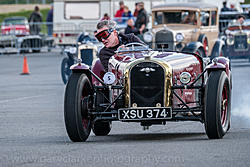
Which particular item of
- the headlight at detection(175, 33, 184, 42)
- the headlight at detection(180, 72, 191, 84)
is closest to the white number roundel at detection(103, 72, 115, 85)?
the headlight at detection(180, 72, 191, 84)

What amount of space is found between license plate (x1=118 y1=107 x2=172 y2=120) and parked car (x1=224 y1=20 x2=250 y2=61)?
17606mm

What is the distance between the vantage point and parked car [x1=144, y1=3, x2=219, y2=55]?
77.8ft

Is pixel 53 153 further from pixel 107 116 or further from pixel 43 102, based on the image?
pixel 43 102

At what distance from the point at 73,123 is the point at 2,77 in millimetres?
15874

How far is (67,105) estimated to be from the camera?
30.2 feet

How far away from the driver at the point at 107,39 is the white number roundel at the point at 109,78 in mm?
623

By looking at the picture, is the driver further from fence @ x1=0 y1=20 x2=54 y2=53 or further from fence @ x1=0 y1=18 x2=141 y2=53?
fence @ x1=0 y1=20 x2=54 y2=53

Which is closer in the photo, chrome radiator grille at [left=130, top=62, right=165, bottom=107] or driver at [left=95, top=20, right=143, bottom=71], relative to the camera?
chrome radiator grille at [left=130, top=62, right=165, bottom=107]

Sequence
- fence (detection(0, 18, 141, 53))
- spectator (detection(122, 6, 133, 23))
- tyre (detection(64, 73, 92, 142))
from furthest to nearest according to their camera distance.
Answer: fence (detection(0, 18, 141, 53)), spectator (detection(122, 6, 133, 23)), tyre (detection(64, 73, 92, 142))

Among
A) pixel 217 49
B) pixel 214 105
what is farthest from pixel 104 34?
pixel 217 49

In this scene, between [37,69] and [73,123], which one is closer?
[73,123]

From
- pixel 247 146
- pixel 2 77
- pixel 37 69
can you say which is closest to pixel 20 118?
A: pixel 247 146

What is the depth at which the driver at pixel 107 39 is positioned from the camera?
34.0 feet

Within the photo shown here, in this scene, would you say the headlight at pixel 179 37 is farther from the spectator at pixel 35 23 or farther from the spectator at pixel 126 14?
the spectator at pixel 35 23
